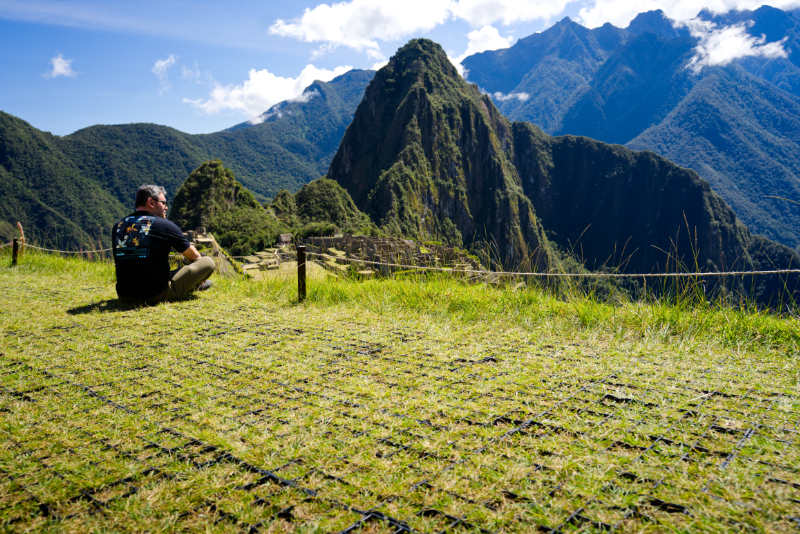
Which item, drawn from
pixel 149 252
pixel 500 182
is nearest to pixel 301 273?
pixel 149 252

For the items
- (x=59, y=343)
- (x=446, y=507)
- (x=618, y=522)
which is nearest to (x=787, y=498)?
(x=618, y=522)

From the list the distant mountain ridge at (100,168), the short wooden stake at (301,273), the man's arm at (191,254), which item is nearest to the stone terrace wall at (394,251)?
the short wooden stake at (301,273)

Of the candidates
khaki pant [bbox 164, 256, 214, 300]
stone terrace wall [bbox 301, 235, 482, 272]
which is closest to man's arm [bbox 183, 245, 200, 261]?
khaki pant [bbox 164, 256, 214, 300]

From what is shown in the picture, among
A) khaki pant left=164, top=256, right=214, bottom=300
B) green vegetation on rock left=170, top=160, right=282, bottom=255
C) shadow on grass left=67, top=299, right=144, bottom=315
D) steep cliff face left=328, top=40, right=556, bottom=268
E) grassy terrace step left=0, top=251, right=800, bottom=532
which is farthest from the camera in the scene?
steep cliff face left=328, top=40, right=556, bottom=268

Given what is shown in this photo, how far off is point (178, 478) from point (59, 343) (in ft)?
9.07

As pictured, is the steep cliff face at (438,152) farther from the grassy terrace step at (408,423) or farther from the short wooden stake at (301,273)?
the grassy terrace step at (408,423)

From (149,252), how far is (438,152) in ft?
342

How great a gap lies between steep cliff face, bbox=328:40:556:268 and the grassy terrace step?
290 feet

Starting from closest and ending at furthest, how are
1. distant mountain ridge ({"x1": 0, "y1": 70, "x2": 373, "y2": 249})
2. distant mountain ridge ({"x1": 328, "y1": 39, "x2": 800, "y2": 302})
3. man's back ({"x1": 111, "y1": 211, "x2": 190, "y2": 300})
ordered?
1. man's back ({"x1": 111, "y1": 211, "x2": 190, "y2": 300})
2. distant mountain ridge ({"x1": 0, "y1": 70, "x2": 373, "y2": 249})
3. distant mountain ridge ({"x1": 328, "y1": 39, "x2": 800, "y2": 302})

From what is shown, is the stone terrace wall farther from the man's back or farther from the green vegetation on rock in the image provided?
the green vegetation on rock

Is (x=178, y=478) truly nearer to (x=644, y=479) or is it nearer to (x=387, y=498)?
(x=387, y=498)

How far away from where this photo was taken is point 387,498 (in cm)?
182

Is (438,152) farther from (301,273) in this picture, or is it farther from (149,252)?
(149,252)

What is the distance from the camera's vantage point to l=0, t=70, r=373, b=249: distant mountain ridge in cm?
6500
